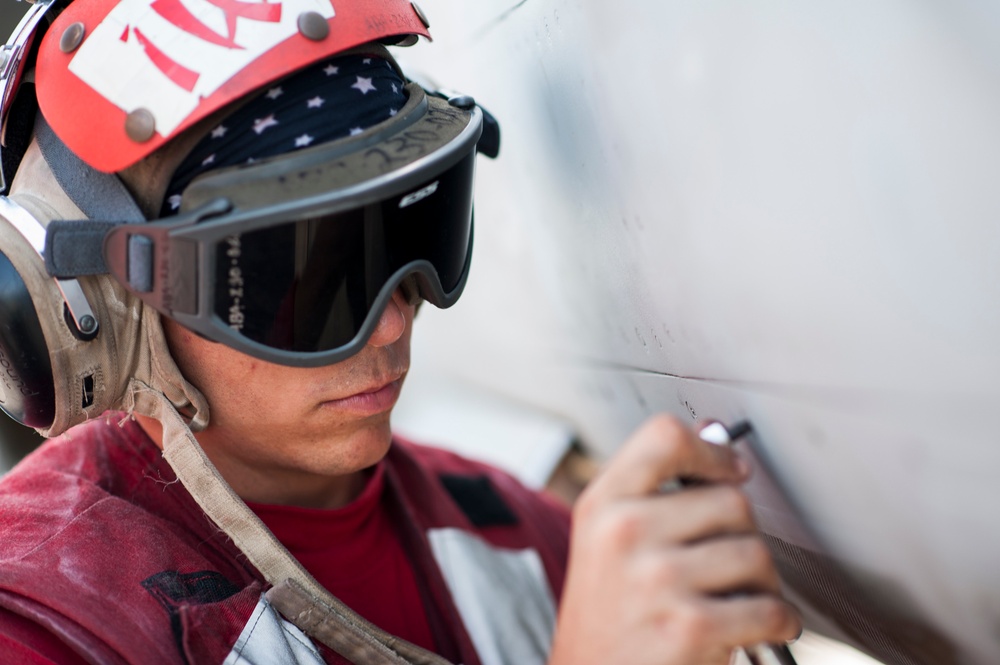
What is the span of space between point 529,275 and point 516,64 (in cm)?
42

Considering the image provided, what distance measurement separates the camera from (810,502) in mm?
871

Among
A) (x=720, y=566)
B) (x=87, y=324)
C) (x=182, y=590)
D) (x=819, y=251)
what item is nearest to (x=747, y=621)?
(x=720, y=566)

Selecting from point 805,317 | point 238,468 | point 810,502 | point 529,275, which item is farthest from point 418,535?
point 805,317

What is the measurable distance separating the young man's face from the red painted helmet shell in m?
0.25

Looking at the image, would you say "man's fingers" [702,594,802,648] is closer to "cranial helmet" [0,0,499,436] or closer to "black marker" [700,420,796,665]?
"black marker" [700,420,796,665]

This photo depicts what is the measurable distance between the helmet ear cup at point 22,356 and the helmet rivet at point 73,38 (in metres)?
0.25

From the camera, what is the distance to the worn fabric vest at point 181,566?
0.96m

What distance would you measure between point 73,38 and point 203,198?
0.29m

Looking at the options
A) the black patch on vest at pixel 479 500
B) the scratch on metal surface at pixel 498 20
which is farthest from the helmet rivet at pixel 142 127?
the black patch on vest at pixel 479 500

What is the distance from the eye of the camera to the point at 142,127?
95cm

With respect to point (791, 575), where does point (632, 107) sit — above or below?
above

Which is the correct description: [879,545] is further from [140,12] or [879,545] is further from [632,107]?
[140,12]

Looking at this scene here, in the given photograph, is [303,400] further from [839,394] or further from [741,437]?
[839,394]

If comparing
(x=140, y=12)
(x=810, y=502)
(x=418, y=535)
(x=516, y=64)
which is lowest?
(x=418, y=535)
